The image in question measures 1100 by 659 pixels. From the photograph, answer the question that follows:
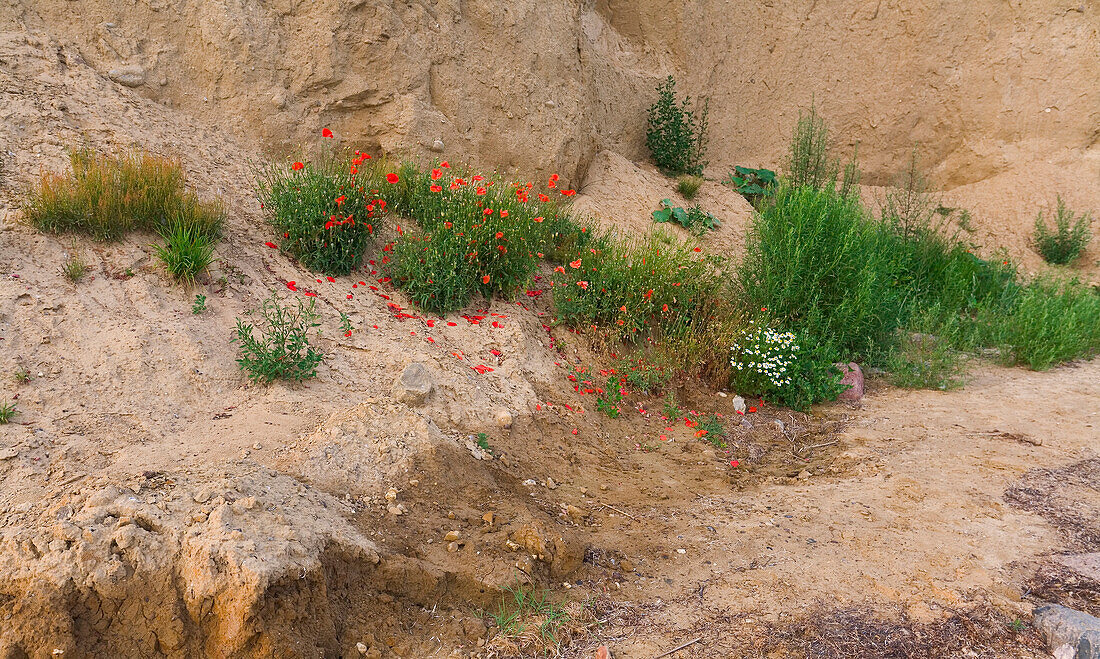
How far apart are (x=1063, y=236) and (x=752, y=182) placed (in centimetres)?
384

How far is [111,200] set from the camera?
4.08 metres

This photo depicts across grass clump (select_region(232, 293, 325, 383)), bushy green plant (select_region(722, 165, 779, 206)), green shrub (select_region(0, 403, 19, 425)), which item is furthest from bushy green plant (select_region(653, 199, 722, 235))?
green shrub (select_region(0, 403, 19, 425))

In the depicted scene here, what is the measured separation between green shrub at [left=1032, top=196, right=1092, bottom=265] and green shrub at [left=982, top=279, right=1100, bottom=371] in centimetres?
178

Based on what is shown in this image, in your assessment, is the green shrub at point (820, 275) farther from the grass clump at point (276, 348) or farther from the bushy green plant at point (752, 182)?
the grass clump at point (276, 348)

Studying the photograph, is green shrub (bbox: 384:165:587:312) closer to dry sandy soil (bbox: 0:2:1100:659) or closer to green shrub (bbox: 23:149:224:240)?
dry sandy soil (bbox: 0:2:1100:659)

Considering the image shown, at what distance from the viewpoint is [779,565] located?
3256mm

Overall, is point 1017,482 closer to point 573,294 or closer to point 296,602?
point 573,294

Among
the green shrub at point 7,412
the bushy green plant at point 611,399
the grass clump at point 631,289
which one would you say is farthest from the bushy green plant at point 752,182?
the green shrub at point 7,412

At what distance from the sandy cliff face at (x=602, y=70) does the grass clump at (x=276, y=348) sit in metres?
2.10

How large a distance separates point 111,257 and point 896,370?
18.8 ft

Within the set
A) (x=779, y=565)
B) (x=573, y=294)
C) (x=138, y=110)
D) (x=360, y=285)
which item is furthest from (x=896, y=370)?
(x=138, y=110)

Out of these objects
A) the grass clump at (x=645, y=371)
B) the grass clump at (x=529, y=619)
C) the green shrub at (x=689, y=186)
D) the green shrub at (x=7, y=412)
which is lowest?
the grass clump at (x=529, y=619)

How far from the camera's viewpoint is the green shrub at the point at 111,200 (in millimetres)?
3984

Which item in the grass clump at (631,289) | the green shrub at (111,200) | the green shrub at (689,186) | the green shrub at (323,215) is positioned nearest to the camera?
the green shrub at (111,200)
